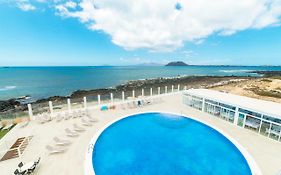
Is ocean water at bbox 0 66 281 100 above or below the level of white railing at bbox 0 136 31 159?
below

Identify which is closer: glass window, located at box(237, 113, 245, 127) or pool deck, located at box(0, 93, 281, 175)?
pool deck, located at box(0, 93, 281, 175)

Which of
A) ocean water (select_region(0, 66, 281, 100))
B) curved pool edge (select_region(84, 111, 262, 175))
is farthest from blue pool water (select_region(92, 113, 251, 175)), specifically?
ocean water (select_region(0, 66, 281, 100))

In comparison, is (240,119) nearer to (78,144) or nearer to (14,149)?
(78,144)

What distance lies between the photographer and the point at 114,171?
679 cm

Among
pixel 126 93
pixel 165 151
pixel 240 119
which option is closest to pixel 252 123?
pixel 240 119

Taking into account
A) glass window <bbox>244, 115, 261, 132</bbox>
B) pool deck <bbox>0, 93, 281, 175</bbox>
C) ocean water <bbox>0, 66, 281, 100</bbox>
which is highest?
glass window <bbox>244, 115, 261, 132</bbox>

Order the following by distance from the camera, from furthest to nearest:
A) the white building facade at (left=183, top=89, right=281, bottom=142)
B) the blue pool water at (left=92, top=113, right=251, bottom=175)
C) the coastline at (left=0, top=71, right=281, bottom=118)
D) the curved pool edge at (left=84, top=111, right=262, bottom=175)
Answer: the coastline at (left=0, top=71, right=281, bottom=118) < the white building facade at (left=183, top=89, right=281, bottom=142) < the blue pool water at (left=92, top=113, right=251, bottom=175) < the curved pool edge at (left=84, top=111, right=262, bottom=175)

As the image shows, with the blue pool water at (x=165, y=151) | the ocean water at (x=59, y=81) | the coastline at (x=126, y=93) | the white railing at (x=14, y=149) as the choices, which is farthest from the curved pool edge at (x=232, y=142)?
the ocean water at (x=59, y=81)

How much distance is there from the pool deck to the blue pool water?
72 centimetres

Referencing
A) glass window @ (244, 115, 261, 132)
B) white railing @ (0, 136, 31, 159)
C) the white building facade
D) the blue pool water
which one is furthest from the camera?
glass window @ (244, 115, 261, 132)

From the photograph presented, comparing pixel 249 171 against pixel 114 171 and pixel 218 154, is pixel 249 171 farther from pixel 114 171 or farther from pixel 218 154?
pixel 114 171

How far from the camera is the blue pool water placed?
22.6 feet

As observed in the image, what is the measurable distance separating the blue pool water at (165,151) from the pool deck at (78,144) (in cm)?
72

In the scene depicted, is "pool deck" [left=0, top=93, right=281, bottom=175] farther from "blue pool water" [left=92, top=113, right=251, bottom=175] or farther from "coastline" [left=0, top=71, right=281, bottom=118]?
"coastline" [left=0, top=71, right=281, bottom=118]
